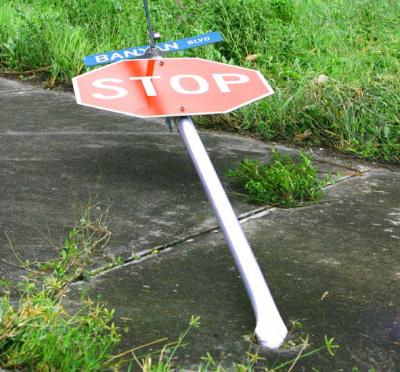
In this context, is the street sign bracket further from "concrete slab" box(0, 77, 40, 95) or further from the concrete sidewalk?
"concrete slab" box(0, 77, 40, 95)

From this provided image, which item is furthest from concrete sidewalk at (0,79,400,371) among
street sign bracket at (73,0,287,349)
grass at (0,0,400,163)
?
grass at (0,0,400,163)

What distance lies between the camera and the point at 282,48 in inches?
244

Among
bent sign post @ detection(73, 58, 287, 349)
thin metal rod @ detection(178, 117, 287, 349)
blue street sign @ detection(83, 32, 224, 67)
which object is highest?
blue street sign @ detection(83, 32, 224, 67)

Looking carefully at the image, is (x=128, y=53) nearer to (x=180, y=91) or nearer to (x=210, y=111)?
(x=180, y=91)

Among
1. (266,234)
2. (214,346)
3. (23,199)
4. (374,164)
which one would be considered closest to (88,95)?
(23,199)

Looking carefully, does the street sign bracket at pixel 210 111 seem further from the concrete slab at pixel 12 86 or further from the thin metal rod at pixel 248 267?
the concrete slab at pixel 12 86

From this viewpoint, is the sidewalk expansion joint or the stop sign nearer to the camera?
the sidewalk expansion joint

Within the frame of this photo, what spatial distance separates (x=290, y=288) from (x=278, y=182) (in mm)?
945

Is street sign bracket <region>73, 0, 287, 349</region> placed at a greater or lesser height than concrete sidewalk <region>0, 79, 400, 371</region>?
greater

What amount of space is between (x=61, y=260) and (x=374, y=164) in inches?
80.8

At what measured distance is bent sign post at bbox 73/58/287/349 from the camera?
3258 mm

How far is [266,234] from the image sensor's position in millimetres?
3434

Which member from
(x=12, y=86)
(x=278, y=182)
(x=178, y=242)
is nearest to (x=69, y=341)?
(x=178, y=242)

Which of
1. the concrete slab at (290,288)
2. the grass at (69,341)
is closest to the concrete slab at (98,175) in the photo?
the concrete slab at (290,288)
